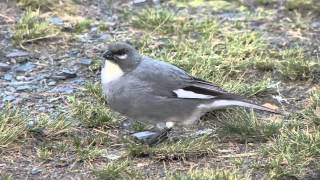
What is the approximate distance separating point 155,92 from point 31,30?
2.39 meters

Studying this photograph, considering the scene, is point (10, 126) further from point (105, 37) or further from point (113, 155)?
point (105, 37)

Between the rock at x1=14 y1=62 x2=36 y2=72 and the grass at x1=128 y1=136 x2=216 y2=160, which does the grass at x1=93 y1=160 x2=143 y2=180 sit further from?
the rock at x1=14 y1=62 x2=36 y2=72

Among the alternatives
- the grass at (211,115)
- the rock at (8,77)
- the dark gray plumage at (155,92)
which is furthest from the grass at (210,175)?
the rock at (8,77)

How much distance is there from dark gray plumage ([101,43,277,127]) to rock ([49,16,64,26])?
91.5 inches

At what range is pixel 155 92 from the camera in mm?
5535

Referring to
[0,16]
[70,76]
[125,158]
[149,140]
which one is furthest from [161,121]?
[0,16]

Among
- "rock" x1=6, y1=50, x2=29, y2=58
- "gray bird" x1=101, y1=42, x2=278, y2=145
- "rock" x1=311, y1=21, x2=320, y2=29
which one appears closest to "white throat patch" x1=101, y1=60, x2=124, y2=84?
"gray bird" x1=101, y1=42, x2=278, y2=145

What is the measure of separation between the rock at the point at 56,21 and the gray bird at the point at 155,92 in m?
2.31

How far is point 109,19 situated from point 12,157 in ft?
10.7

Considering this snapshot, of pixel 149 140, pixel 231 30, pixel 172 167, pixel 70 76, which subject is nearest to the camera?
pixel 172 167

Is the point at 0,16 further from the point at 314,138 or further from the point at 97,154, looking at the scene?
the point at 314,138

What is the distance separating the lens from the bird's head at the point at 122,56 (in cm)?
564

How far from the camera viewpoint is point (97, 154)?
5.22 metres

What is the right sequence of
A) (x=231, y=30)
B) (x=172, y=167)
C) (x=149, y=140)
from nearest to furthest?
(x=172, y=167)
(x=149, y=140)
(x=231, y=30)
